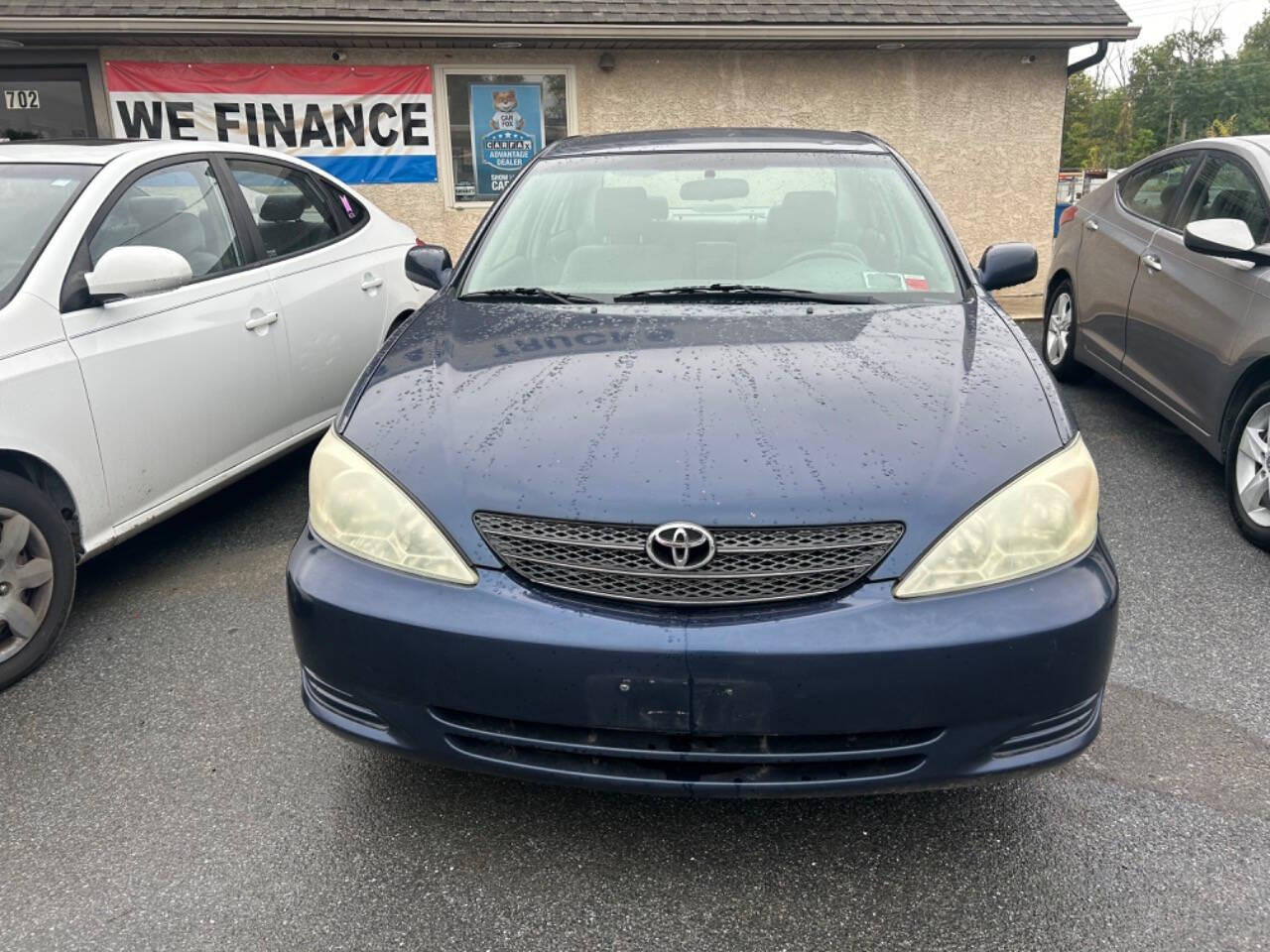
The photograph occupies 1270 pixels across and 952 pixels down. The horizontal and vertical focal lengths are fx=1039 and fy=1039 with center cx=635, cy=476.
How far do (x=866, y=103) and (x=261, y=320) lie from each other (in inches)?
292

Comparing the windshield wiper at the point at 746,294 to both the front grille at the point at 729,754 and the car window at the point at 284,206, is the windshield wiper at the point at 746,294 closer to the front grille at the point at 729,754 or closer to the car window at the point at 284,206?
the front grille at the point at 729,754

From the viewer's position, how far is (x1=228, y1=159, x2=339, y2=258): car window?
4.40 meters

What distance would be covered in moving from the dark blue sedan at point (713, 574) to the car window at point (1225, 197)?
260 centimetres

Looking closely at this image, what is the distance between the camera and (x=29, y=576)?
10.2 feet

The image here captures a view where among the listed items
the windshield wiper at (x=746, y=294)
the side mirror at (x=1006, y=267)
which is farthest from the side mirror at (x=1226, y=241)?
the windshield wiper at (x=746, y=294)

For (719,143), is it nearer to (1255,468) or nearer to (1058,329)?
(1255,468)

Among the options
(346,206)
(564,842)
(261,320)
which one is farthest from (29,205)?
(564,842)

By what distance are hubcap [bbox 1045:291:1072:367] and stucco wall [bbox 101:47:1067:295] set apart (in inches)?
153

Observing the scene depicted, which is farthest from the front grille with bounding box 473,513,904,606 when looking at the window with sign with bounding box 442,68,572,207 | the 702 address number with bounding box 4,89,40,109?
the 702 address number with bounding box 4,89,40,109

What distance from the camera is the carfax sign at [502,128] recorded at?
31.3 ft

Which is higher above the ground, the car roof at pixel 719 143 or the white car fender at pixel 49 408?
the car roof at pixel 719 143

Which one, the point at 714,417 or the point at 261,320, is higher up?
the point at 714,417

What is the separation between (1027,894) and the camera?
2.20 metres

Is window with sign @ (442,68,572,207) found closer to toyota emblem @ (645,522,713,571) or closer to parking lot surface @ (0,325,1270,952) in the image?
parking lot surface @ (0,325,1270,952)
